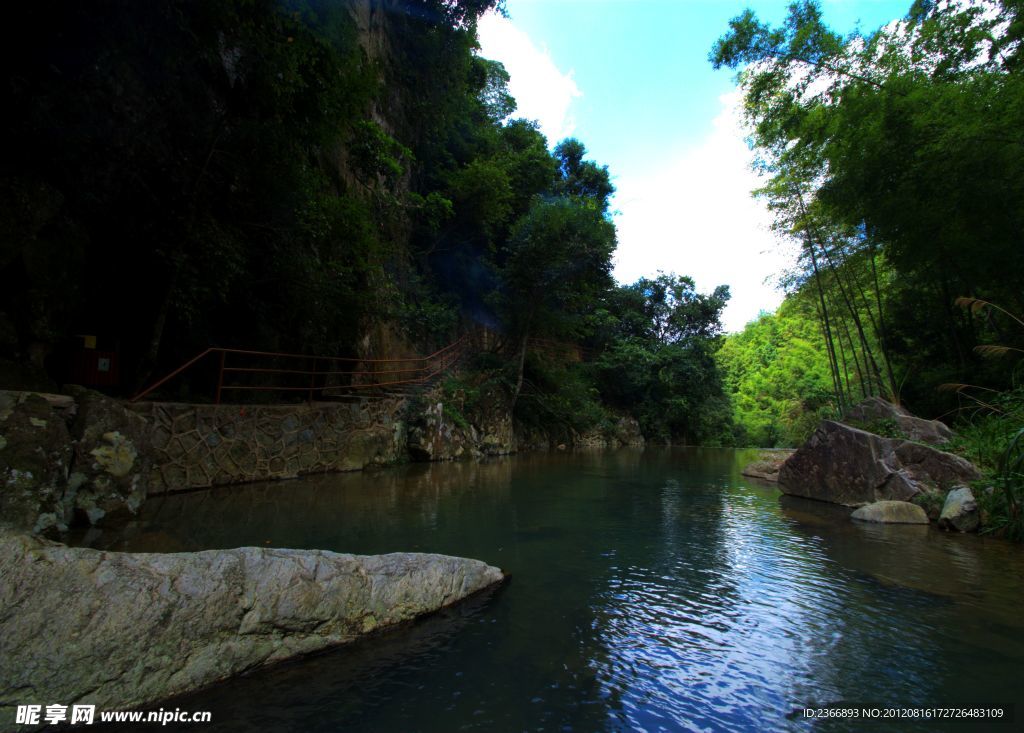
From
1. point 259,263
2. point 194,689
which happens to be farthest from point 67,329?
point 194,689

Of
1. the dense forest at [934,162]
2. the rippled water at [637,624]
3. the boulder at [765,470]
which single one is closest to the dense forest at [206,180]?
the rippled water at [637,624]

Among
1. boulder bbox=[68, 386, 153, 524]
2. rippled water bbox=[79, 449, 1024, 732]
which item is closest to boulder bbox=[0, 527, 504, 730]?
rippled water bbox=[79, 449, 1024, 732]

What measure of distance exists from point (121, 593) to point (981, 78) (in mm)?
10401

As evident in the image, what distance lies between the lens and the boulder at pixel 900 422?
26.5ft

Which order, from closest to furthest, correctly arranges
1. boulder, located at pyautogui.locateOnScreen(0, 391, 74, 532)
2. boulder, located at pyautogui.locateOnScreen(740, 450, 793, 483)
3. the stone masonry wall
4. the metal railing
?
boulder, located at pyautogui.locateOnScreen(0, 391, 74, 532) → the stone masonry wall → the metal railing → boulder, located at pyautogui.locateOnScreen(740, 450, 793, 483)

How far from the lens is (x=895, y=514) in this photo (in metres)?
6.23

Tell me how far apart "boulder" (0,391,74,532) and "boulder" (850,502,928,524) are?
8886 mm

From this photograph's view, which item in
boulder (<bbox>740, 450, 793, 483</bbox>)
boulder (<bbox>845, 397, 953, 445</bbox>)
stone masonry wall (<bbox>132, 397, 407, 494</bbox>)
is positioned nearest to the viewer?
stone masonry wall (<bbox>132, 397, 407, 494</bbox>)

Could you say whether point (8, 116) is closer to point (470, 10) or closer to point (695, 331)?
point (470, 10)

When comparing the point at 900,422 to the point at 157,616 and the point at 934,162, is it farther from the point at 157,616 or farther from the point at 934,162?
the point at 157,616

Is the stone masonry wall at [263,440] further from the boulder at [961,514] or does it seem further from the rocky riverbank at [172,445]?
the boulder at [961,514]

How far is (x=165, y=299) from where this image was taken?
20.4 ft

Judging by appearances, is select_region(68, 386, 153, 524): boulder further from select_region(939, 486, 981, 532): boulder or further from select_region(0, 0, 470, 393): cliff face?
select_region(939, 486, 981, 532): boulder

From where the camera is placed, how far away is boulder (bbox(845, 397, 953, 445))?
8.07 m
